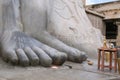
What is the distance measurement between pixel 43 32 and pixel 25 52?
0.75 m

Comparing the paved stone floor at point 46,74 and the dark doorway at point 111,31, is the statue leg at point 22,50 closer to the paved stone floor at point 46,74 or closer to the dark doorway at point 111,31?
the paved stone floor at point 46,74

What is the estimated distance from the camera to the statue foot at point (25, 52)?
3061 millimetres

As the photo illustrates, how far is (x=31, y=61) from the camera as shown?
3096 mm

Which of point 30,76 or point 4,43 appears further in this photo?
point 4,43

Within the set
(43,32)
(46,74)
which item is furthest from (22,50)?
(43,32)

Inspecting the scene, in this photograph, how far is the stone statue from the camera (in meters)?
3.17

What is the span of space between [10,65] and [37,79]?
68 cm

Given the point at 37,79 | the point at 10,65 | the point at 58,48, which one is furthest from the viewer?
the point at 58,48

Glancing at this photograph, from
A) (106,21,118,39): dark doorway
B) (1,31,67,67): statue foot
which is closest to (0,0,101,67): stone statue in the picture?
(1,31,67,67): statue foot

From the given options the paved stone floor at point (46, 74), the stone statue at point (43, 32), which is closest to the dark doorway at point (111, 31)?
the stone statue at point (43, 32)

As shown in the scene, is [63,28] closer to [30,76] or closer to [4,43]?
[4,43]

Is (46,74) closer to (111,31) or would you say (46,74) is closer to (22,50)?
(22,50)

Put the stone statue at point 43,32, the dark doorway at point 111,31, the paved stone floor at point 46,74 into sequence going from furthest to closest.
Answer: the dark doorway at point 111,31 < the stone statue at point 43,32 < the paved stone floor at point 46,74

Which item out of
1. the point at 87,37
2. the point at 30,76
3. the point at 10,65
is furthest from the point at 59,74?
the point at 87,37
